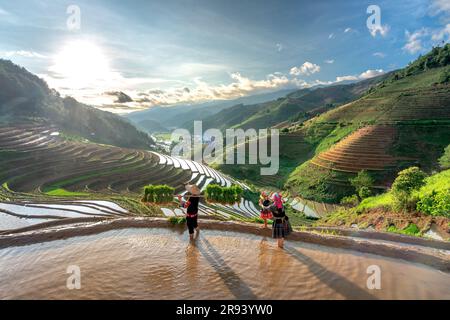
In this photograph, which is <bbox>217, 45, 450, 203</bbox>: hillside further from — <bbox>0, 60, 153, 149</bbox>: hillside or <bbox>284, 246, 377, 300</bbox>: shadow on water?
<bbox>0, 60, 153, 149</bbox>: hillside

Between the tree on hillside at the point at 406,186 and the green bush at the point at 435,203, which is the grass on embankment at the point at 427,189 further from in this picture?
the green bush at the point at 435,203

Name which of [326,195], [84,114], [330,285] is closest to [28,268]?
[330,285]

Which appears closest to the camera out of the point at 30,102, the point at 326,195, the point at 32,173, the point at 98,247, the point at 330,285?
the point at 330,285

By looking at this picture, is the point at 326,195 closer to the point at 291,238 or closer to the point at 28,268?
the point at 291,238

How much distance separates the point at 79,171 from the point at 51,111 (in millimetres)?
85076

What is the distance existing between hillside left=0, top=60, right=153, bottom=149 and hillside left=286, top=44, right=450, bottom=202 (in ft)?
252

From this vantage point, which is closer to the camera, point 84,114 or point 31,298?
point 31,298

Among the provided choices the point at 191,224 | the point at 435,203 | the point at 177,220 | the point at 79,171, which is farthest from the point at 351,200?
the point at 79,171

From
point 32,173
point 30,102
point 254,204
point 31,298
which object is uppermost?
point 30,102

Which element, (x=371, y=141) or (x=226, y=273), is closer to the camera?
(x=226, y=273)

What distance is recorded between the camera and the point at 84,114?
378ft

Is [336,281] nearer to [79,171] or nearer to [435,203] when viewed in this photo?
[435,203]

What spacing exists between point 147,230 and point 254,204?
3192 centimetres

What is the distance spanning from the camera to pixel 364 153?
48.9 metres
